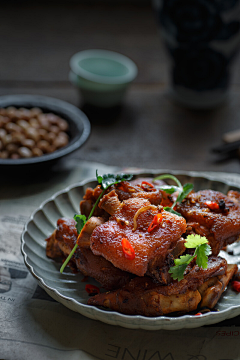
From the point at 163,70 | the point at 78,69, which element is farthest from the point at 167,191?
the point at 163,70

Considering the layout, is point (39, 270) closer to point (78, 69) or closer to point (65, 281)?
point (65, 281)

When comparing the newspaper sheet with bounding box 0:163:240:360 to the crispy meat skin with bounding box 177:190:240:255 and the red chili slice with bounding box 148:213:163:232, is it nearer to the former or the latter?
the crispy meat skin with bounding box 177:190:240:255

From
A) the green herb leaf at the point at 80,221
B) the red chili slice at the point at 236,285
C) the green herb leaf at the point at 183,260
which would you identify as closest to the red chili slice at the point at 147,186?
the green herb leaf at the point at 80,221

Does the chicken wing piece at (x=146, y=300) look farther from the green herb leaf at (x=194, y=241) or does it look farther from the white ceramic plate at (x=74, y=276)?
the green herb leaf at (x=194, y=241)

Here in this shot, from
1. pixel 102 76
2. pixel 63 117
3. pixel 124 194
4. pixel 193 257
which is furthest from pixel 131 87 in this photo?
pixel 193 257

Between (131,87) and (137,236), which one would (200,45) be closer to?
(131,87)

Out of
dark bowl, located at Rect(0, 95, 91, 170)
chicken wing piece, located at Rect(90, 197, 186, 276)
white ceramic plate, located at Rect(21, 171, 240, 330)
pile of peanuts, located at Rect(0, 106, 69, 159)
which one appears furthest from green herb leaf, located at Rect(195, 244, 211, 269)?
pile of peanuts, located at Rect(0, 106, 69, 159)
